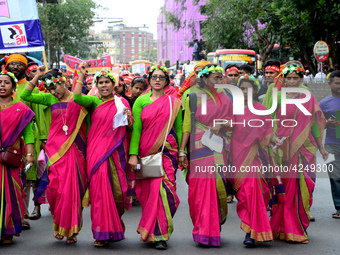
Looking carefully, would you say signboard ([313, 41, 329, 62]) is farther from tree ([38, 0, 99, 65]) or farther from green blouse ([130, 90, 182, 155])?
tree ([38, 0, 99, 65])

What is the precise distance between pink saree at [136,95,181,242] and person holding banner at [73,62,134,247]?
19 centimetres

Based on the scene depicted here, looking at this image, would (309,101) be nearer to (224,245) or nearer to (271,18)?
(224,245)

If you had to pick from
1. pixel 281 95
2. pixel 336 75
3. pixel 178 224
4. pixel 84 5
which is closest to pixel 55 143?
pixel 178 224

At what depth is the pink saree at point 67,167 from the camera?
18.7 feet

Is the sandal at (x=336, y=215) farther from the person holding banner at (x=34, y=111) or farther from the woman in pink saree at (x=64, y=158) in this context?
the person holding banner at (x=34, y=111)

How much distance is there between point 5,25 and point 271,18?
797 inches

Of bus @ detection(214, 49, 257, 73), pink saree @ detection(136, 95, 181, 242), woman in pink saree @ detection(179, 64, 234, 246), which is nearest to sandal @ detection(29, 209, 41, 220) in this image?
pink saree @ detection(136, 95, 181, 242)

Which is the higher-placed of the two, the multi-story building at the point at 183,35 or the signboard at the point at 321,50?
the multi-story building at the point at 183,35

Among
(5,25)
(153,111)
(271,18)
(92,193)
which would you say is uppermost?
(271,18)

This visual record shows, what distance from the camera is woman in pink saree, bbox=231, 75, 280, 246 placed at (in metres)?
5.62

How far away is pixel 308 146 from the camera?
6121 millimetres

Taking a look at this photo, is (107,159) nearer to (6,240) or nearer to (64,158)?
(64,158)

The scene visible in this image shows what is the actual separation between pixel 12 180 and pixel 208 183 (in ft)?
6.95

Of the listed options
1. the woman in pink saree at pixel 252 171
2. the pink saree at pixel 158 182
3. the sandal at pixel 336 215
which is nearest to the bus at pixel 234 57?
the sandal at pixel 336 215
